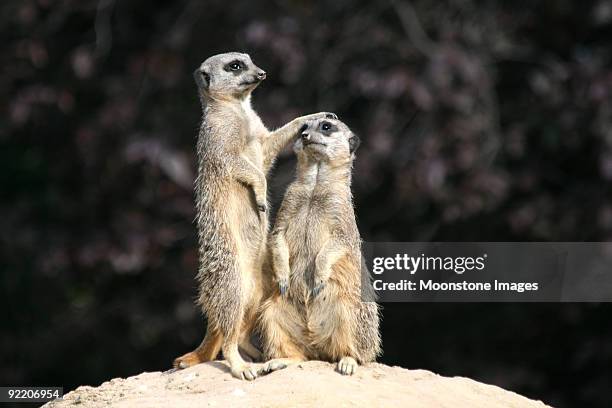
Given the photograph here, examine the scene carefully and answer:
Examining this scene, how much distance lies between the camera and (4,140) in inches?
339

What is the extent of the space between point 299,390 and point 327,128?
1.03 metres

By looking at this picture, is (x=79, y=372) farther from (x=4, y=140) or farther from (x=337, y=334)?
(x=337, y=334)

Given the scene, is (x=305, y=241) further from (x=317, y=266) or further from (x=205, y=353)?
(x=205, y=353)

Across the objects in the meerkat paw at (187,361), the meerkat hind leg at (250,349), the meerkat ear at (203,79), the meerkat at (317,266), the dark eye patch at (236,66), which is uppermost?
the dark eye patch at (236,66)

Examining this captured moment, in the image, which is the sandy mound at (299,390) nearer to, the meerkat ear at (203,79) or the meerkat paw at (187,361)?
the meerkat paw at (187,361)

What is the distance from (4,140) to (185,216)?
5.43ft

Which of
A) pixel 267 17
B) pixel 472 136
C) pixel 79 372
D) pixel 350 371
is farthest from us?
pixel 79 372

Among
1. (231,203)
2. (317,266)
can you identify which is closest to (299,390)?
(317,266)

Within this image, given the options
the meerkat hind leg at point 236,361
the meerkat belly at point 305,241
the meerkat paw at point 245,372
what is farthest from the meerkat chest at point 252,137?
the meerkat paw at point 245,372

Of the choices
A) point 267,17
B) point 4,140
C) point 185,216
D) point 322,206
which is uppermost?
point 267,17

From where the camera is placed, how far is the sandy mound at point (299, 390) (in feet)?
13.8

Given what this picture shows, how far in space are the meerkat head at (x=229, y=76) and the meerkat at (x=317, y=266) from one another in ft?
1.02

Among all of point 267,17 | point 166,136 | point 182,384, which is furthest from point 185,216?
point 182,384

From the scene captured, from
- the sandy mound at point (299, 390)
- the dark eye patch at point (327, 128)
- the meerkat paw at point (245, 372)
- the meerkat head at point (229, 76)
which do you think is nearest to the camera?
the sandy mound at point (299, 390)
